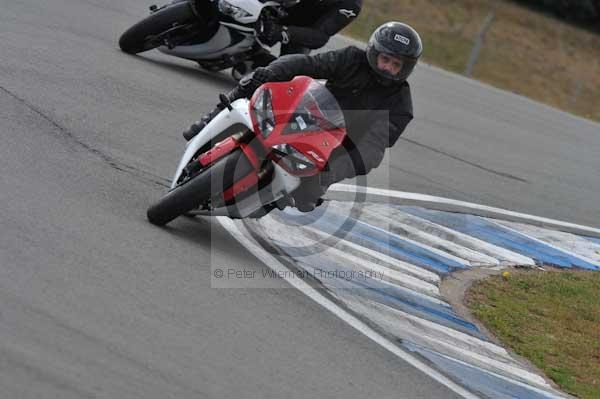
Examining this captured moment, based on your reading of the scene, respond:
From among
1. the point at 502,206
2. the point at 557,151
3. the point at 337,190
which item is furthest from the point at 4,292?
the point at 557,151

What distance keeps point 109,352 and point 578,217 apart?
356 inches

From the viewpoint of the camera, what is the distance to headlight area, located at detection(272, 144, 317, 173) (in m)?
7.21

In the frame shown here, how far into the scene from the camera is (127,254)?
22.3 ft

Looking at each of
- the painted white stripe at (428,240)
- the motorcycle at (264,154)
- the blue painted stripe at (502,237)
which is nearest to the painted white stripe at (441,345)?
the motorcycle at (264,154)

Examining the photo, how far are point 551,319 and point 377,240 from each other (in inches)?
63.9

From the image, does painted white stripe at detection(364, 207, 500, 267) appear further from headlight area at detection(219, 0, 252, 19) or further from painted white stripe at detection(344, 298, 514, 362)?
headlight area at detection(219, 0, 252, 19)

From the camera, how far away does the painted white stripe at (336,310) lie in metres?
6.72

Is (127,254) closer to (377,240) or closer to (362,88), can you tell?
(362,88)

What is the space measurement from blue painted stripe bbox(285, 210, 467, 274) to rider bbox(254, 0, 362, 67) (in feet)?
11.5

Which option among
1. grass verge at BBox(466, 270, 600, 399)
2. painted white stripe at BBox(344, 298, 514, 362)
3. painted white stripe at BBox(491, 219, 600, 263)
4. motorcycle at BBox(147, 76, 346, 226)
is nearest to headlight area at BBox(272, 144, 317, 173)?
motorcycle at BBox(147, 76, 346, 226)

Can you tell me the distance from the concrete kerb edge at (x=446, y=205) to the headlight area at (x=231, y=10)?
8.91 ft

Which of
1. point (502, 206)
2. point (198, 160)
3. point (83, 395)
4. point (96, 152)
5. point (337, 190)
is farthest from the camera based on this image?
point (502, 206)

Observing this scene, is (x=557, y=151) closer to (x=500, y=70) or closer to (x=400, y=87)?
(x=400, y=87)

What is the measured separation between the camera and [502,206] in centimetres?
1251
